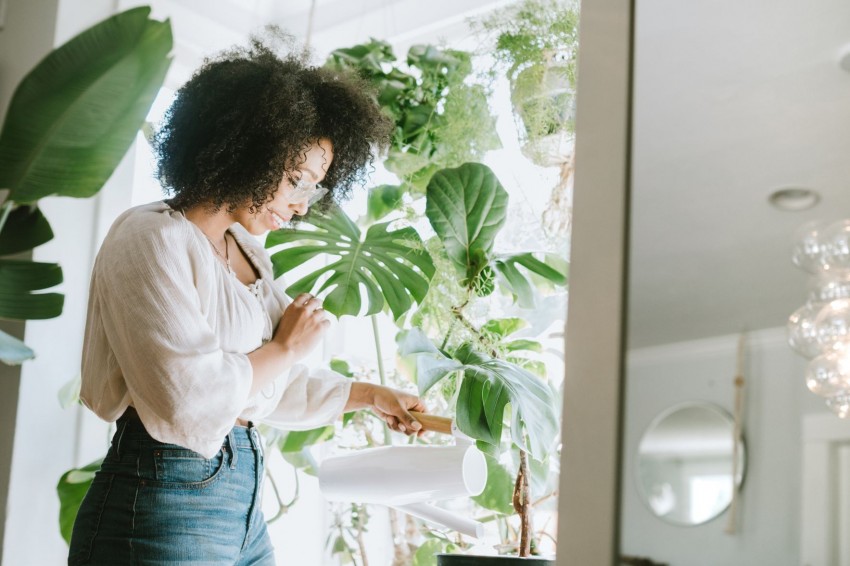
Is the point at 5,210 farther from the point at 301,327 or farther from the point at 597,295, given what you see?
the point at 597,295

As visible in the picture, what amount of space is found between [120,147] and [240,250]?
0.82 feet

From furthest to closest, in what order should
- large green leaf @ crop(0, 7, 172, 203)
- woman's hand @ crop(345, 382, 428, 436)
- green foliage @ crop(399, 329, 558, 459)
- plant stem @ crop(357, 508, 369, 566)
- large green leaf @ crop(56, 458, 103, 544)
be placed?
1. plant stem @ crop(357, 508, 369, 566)
2. large green leaf @ crop(56, 458, 103, 544)
3. woman's hand @ crop(345, 382, 428, 436)
4. green foliage @ crop(399, 329, 558, 459)
5. large green leaf @ crop(0, 7, 172, 203)

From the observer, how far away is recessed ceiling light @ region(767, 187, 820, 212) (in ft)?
3.27

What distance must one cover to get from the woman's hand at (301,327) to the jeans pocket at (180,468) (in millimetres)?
193

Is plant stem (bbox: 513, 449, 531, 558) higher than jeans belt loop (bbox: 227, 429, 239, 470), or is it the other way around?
jeans belt loop (bbox: 227, 429, 239, 470)

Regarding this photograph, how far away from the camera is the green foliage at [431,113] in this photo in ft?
5.64

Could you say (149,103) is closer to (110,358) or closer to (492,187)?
(110,358)

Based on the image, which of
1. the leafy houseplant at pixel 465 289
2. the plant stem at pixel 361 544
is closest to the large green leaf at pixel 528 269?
the leafy houseplant at pixel 465 289

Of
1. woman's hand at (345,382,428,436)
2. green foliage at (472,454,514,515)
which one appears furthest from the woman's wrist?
green foliage at (472,454,514,515)

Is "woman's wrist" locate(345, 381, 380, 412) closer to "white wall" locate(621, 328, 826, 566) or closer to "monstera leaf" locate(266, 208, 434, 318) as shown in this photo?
"monstera leaf" locate(266, 208, 434, 318)

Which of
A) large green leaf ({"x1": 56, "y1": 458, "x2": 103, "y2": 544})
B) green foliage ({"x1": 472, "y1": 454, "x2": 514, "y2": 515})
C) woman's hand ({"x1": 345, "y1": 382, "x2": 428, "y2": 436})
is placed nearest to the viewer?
woman's hand ({"x1": 345, "y1": 382, "x2": 428, "y2": 436})

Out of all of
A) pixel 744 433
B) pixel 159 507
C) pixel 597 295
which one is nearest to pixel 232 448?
pixel 159 507

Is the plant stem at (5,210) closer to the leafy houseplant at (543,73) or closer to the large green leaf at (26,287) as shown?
the large green leaf at (26,287)

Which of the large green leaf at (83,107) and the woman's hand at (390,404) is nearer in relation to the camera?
the large green leaf at (83,107)
